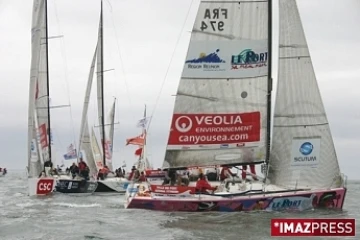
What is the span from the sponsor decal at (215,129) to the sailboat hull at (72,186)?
13.8 metres

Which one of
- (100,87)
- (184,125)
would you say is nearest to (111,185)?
(100,87)

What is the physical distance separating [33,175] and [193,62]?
1523 cm

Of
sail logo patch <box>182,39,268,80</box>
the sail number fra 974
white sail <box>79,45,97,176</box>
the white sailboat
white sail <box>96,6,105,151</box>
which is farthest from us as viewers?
white sail <box>79,45,97,176</box>

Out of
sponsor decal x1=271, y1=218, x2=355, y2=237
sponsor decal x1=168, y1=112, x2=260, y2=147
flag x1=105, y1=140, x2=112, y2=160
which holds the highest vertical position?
sponsor decal x1=168, y1=112, x2=260, y2=147

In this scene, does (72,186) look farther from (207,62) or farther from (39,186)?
(207,62)

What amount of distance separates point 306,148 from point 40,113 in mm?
19337

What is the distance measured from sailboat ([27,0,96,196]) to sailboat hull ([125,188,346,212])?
14.2m

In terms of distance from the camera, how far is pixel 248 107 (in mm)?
25609

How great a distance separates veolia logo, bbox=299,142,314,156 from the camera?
24.6 meters

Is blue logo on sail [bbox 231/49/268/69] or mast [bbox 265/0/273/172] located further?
blue logo on sail [bbox 231/49/268/69]

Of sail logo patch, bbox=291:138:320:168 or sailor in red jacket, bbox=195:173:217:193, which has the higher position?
sail logo patch, bbox=291:138:320:168

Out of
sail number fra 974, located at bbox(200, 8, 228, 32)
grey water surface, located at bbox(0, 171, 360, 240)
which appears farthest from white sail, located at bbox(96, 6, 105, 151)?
sail number fra 974, located at bbox(200, 8, 228, 32)

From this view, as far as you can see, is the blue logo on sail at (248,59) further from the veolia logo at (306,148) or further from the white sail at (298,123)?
the veolia logo at (306,148)

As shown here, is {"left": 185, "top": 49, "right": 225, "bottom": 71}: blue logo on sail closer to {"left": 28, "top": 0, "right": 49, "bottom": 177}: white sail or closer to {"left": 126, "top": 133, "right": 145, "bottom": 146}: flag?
{"left": 28, "top": 0, "right": 49, "bottom": 177}: white sail
